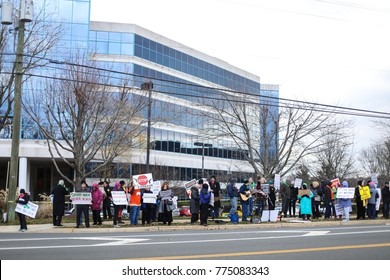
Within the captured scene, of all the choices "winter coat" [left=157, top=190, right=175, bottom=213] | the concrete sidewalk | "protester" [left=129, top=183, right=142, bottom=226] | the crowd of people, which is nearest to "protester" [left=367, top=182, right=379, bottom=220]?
the crowd of people

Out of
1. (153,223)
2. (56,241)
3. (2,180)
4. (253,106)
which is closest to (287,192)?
(153,223)

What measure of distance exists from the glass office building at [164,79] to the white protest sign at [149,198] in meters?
22.1

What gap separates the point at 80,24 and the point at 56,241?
35328 millimetres

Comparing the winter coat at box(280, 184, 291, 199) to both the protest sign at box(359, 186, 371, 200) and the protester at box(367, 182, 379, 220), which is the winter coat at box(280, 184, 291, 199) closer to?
the protest sign at box(359, 186, 371, 200)

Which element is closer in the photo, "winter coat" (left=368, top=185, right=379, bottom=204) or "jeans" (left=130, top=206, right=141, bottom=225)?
"jeans" (left=130, top=206, right=141, bottom=225)

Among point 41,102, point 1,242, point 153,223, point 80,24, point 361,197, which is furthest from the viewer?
point 80,24

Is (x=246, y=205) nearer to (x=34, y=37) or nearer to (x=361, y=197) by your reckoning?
(x=361, y=197)

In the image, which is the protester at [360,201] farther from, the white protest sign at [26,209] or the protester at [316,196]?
the white protest sign at [26,209]

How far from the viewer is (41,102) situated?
31406 mm

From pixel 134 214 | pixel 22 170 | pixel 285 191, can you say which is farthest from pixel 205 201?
pixel 22 170

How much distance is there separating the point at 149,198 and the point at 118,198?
1.29 m

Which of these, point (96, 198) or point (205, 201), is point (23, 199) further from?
point (205, 201)

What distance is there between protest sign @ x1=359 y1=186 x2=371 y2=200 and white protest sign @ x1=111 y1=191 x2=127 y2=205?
10959 millimetres

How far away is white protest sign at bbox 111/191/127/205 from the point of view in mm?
20531
